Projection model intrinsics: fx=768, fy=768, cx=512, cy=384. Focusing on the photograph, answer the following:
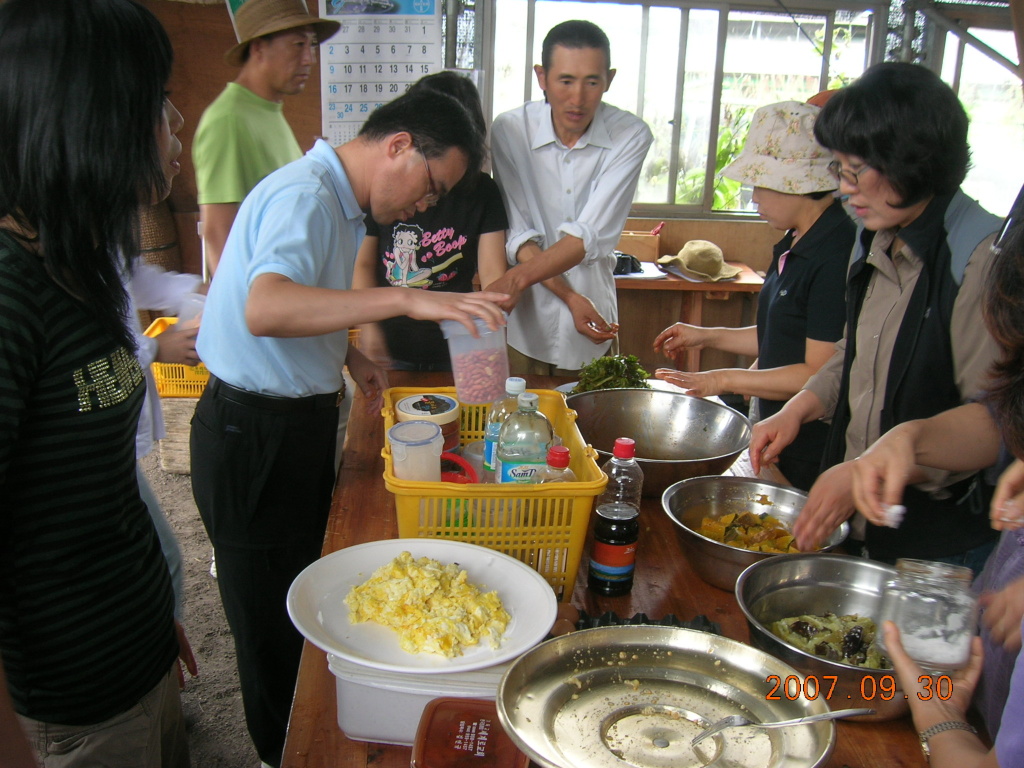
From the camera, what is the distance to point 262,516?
69.9 inches

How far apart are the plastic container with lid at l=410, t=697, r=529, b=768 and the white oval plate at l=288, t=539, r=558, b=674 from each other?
45 mm

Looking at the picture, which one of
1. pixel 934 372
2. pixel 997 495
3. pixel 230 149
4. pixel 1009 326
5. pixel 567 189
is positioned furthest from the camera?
pixel 567 189

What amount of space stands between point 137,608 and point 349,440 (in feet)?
2.78

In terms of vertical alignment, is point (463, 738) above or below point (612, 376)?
below

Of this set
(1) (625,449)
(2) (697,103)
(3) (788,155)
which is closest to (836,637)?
(1) (625,449)

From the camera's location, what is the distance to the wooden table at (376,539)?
0.99 m

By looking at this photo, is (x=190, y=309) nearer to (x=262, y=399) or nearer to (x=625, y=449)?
(x=262, y=399)

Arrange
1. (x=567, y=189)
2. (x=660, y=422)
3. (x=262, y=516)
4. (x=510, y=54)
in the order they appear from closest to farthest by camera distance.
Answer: (x=262, y=516), (x=660, y=422), (x=567, y=189), (x=510, y=54)

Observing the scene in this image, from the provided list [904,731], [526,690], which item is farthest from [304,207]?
[904,731]

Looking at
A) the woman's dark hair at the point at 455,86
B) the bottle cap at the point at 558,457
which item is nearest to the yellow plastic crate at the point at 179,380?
the woman's dark hair at the point at 455,86

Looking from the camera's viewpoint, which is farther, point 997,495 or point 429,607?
point 997,495

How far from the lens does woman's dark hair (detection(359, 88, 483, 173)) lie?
160 centimetres
